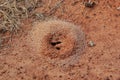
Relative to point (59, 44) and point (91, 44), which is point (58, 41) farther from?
point (91, 44)

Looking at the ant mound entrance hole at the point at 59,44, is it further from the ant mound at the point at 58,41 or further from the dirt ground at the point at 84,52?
the dirt ground at the point at 84,52

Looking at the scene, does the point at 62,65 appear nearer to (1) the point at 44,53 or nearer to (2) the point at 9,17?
(1) the point at 44,53

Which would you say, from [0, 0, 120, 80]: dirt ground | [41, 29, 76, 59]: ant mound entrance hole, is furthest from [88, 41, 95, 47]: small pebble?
[41, 29, 76, 59]: ant mound entrance hole

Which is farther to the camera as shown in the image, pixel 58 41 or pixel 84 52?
pixel 58 41

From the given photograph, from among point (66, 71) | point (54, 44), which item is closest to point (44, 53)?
point (54, 44)

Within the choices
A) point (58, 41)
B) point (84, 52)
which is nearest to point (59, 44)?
point (58, 41)

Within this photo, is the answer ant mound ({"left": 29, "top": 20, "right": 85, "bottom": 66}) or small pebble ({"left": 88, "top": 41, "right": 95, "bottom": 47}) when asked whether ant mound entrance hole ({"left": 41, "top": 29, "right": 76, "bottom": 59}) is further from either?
small pebble ({"left": 88, "top": 41, "right": 95, "bottom": 47})
